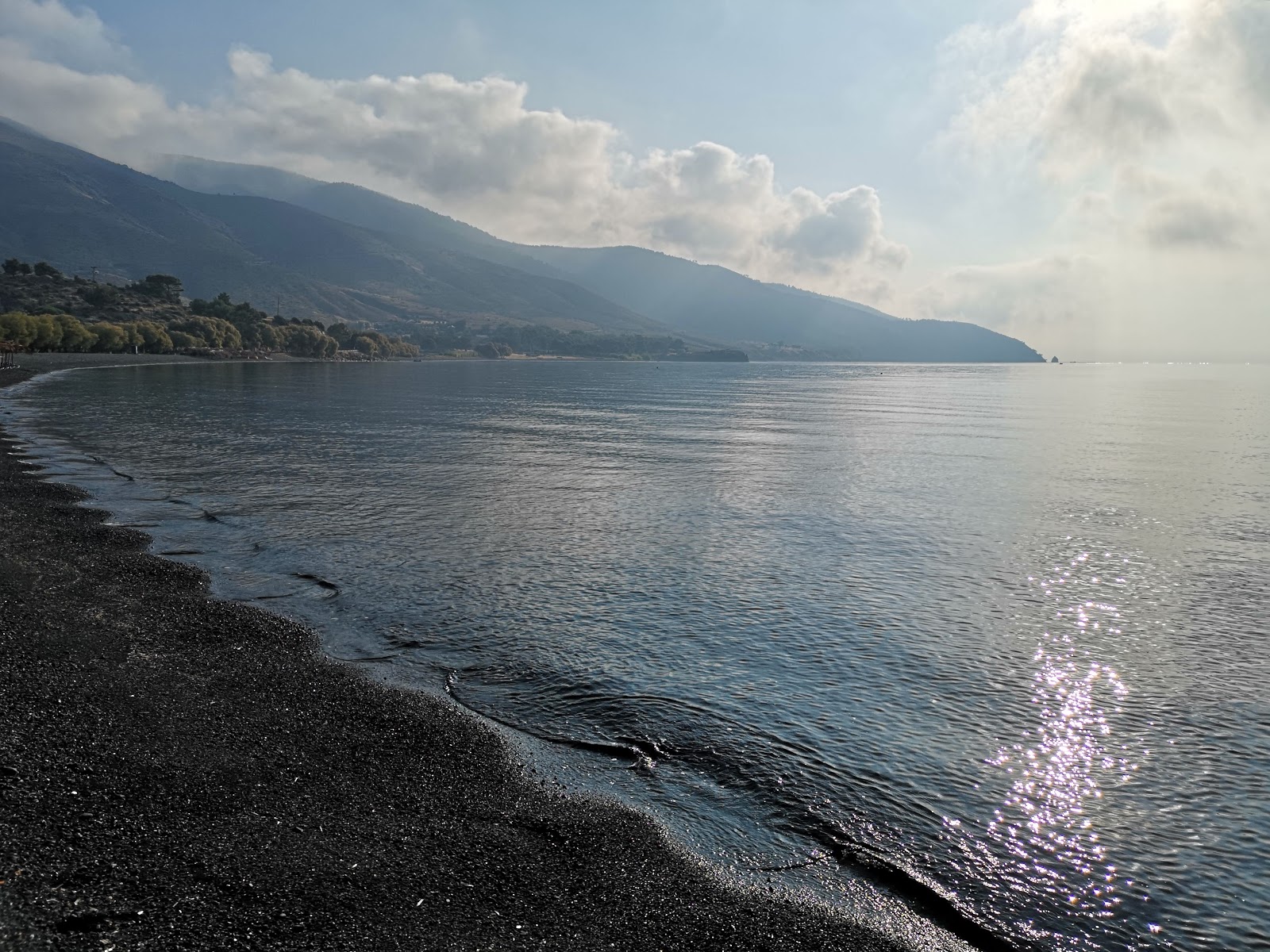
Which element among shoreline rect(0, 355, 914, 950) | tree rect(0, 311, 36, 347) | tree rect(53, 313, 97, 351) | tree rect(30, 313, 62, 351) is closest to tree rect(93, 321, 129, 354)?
tree rect(53, 313, 97, 351)

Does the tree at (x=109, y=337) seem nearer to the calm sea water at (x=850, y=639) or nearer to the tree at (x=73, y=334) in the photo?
the tree at (x=73, y=334)

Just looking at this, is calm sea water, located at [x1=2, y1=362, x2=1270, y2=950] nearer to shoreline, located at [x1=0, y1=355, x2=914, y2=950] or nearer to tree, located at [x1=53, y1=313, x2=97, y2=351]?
shoreline, located at [x1=0, y1=355, x2=914, y2=950]

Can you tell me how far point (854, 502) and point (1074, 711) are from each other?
2139 centimetres

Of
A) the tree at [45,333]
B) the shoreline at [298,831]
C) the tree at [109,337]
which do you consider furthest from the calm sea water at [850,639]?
the tree at [109,337]

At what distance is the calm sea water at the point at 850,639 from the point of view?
977 centimetres

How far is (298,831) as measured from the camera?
9.05 metres

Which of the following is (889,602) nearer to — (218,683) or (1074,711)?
(1074,711)

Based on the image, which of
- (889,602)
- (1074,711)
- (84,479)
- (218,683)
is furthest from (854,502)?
(84,479)

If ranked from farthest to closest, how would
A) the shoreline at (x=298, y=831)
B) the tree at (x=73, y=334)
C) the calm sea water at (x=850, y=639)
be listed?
the tree at (x=73, y=334)
the calm sea water at (x=850, y=639)
the shoreline at (x=298, y=831)

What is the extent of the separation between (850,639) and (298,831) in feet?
39.8

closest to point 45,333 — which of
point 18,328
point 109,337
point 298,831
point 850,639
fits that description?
point 18,328

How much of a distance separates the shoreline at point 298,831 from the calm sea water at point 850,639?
102cm

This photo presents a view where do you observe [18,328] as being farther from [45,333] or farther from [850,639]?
[850,639]

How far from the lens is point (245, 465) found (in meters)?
41.4
